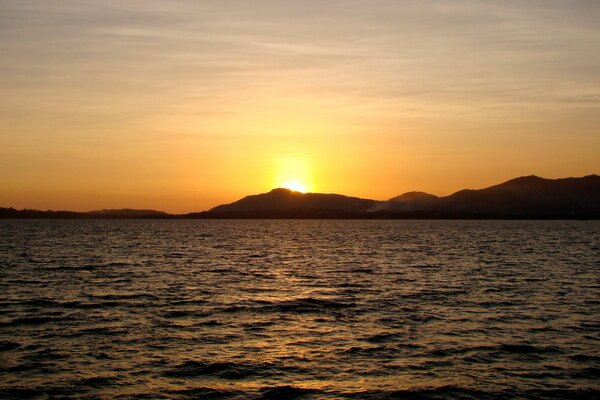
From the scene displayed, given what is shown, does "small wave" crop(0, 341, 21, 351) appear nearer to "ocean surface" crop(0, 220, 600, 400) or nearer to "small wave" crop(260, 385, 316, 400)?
"ocean surface" crop(0, 220, 600, 400)

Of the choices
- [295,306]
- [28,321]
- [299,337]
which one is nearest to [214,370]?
[299,337]

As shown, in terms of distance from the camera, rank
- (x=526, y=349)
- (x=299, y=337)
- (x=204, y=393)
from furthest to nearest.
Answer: (x=299, y=337)
(x=526, y=349)
(x=204, y=393)

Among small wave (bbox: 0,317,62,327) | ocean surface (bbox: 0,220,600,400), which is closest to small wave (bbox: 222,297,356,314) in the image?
ocean surface (bbox: 0,220,600,400)

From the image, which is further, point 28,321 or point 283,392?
point 28,321

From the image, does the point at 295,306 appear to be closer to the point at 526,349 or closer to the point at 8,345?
the point at 526,349

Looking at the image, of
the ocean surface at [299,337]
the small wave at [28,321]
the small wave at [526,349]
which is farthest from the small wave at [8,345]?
the small wave at [526,349]

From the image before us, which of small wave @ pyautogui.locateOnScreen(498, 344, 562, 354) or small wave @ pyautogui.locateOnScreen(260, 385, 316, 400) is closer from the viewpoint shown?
small wave @ pyautogui.locateOnScreen(260, 385, 316, 400)

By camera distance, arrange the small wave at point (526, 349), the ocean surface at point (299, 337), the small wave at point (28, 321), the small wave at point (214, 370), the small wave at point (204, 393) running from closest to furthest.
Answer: the small wave at point (204, 393) < the ocean surface at point (299, 337) < the small wave at point (214, 370) < the small wave at point (526, 349) < the small wave at point (28, 321)

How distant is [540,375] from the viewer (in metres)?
24.6

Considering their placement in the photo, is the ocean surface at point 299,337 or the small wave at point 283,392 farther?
the ocean surface at point 299,337

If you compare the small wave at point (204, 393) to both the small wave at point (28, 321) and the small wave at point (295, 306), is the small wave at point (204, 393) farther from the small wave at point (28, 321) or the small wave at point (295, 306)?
the small wave at point (295, 306)

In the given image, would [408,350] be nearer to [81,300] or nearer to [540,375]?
[540,375]

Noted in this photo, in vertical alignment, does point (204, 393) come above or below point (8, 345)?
below

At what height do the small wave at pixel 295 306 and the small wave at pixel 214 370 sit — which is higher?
the small wave at pixel 295 306
